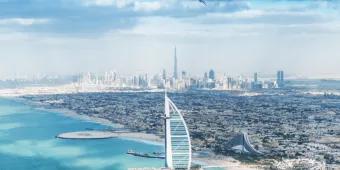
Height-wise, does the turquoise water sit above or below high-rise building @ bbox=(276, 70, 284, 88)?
below

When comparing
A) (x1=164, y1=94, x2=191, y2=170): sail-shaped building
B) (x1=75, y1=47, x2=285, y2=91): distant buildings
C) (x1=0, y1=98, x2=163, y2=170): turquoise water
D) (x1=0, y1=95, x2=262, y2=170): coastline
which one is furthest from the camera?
(x1=75, y1=47, x2=285, y2=91): distant buildings

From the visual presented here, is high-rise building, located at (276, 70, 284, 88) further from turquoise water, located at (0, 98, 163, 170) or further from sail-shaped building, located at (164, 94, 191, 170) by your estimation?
sail-shaped building, located at (164, 94, 191, 170)

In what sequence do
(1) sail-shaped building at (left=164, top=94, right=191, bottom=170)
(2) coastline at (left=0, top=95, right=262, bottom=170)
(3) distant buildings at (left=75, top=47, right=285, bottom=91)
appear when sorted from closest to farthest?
(1) sail-shaped building at (left=164, top=94, right=191, bottom=170)
(2) coastline at (left=0, top=95, right=262, bottom=170)
(3) distant buildings at (left=75, top=47, right=285, bottom=91)

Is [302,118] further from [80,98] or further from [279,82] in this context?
[279,82]

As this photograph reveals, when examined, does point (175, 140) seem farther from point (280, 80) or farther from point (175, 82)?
point (280, 80)

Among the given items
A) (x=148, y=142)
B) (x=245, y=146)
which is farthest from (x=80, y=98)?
(x=245, y=146)

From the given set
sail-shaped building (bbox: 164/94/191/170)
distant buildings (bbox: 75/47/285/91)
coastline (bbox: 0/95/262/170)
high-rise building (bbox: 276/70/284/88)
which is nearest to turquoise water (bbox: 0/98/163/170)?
coastline (bbox: 0/95/262/170)
